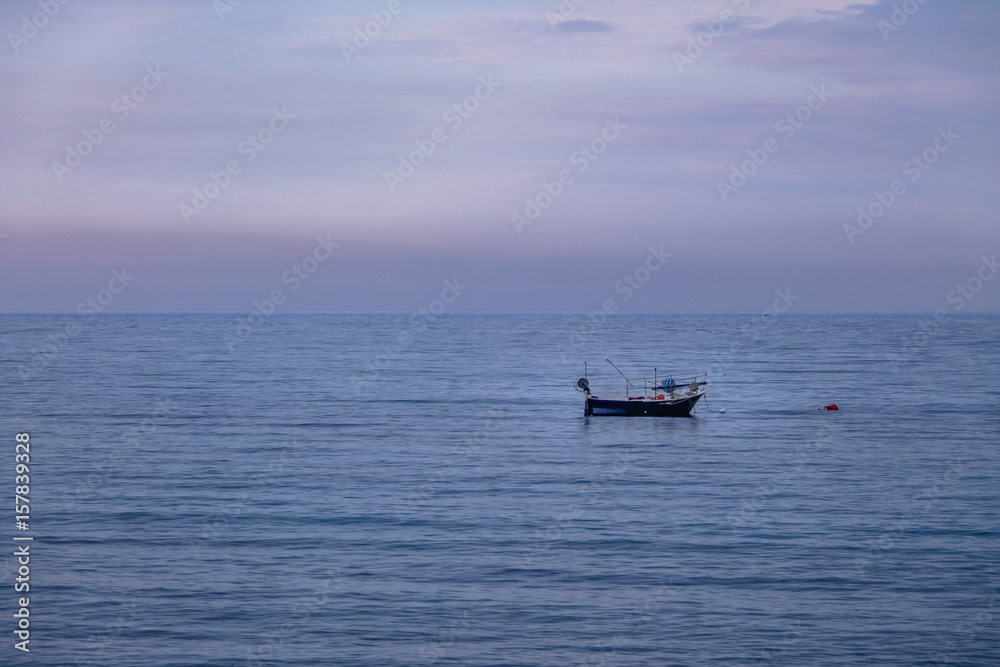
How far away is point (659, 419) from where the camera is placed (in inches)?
2776

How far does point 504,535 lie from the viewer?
35188 millimetres

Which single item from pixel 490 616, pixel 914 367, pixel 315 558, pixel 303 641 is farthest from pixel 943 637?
pixel 914 367

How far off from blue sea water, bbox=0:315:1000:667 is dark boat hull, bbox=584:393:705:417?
76 cm

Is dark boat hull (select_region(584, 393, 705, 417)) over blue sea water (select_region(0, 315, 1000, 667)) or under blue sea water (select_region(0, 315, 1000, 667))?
under

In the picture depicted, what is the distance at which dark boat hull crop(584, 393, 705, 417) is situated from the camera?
70.4m

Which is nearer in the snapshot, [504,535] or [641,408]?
[504,535]

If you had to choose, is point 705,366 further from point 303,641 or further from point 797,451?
point 303,641

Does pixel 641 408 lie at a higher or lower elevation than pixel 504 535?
lower

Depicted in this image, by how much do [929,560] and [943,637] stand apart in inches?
295

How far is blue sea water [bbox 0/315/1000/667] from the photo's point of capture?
2522 cm

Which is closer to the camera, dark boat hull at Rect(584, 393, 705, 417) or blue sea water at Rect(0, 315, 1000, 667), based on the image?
blue sea water at Rect(0, 315, 1000, 667)

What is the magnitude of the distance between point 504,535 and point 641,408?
36988mm

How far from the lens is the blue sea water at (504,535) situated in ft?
82.7

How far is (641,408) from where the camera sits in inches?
2783
